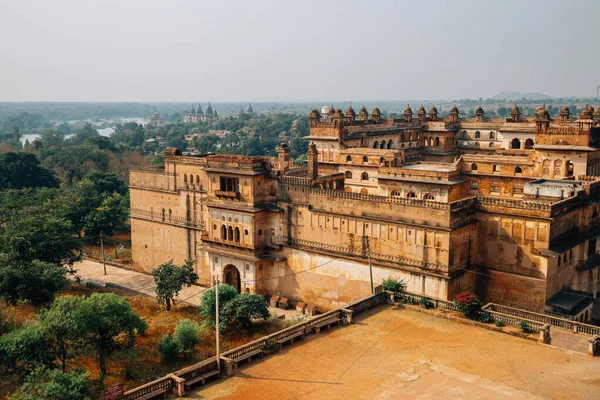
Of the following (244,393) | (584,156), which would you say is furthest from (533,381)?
(584,156)

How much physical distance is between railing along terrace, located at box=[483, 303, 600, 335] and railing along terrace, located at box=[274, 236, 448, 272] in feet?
14.5

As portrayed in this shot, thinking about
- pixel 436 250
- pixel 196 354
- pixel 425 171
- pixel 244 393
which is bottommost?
pixel 196 354

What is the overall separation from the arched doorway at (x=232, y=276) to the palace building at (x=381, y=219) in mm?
87

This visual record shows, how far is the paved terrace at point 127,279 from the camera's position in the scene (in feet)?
160

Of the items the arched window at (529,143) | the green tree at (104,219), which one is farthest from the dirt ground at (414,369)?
the green tree at (104,219)

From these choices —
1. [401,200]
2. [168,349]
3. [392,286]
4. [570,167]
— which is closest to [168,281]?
[168,349]

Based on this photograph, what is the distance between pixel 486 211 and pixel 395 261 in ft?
21.0

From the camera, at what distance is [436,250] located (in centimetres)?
3672

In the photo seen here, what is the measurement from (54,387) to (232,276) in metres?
24.2

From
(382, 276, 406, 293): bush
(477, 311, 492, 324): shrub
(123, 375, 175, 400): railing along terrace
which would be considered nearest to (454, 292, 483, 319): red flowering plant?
(477, 311, 492, 324): shrub

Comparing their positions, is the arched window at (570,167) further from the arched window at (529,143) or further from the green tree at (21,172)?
the green tree at (21,172)

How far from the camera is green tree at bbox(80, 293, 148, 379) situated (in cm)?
2991

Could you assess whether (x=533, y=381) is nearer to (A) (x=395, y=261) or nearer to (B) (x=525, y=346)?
(B) (x=525, y=346)

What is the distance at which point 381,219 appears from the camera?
39.1 meters
